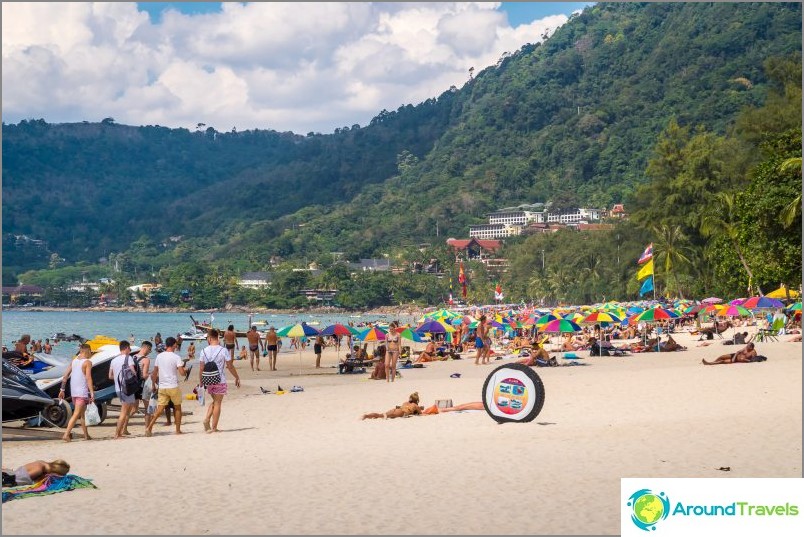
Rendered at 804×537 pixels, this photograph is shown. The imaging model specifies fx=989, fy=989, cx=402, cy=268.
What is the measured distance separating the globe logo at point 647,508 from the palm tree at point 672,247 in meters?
59.1

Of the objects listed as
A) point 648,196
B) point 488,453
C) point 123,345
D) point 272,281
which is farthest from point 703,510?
point 272,281

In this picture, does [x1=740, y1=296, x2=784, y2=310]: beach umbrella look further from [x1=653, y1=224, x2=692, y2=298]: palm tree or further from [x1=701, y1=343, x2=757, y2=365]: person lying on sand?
[x1=653, y1=224, x2=692, y2=298]: palm tree

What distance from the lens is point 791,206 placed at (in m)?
30.8

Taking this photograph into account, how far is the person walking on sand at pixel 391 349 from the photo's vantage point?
20.7 metres

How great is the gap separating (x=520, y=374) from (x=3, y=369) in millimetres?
7233

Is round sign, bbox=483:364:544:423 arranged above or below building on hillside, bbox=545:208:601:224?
below

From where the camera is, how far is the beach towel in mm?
8758

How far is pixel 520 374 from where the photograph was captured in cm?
1235

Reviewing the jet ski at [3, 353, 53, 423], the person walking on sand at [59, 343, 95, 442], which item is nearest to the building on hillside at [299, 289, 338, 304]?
the jet ski at [3, 353, 53, 423]

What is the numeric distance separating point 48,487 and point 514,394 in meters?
5.86

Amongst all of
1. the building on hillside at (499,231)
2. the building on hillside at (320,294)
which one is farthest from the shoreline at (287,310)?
the building on hillside at (499,231)

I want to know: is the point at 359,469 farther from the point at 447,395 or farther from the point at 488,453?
the point at 447,395

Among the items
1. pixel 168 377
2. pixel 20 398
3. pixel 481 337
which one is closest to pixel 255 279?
pixel 481 337

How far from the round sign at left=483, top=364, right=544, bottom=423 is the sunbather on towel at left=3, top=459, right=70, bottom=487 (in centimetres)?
554
